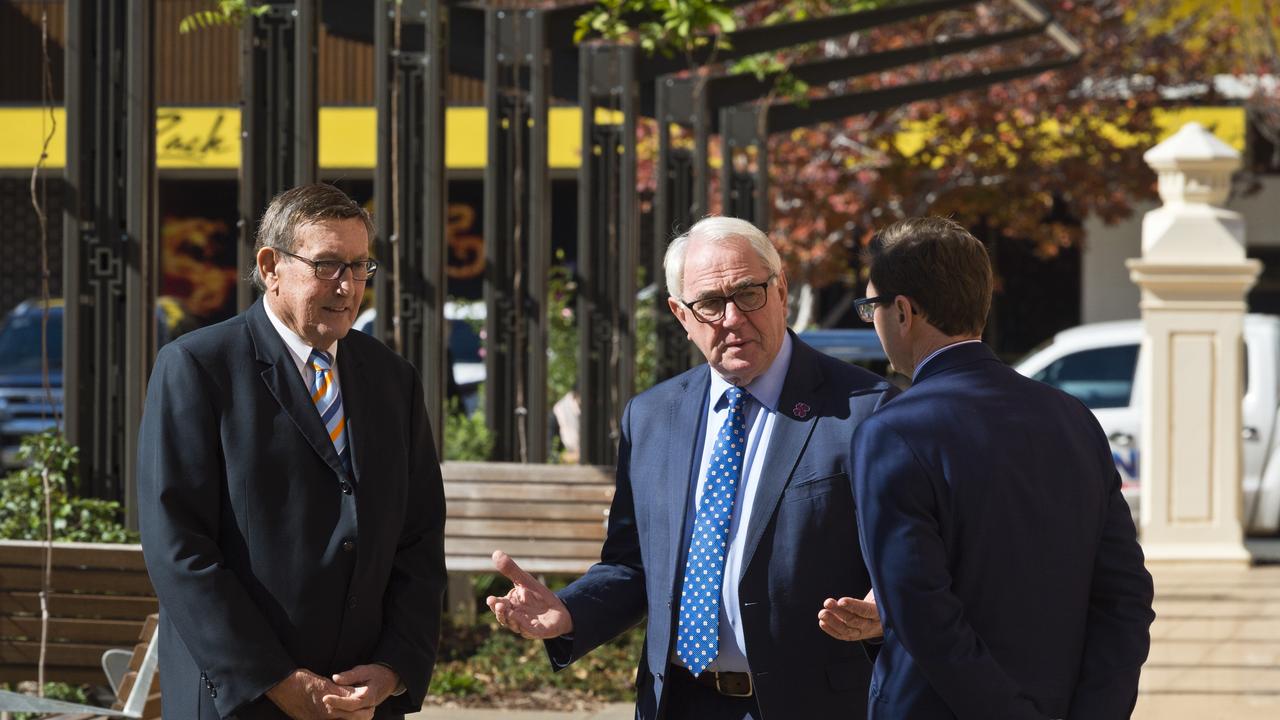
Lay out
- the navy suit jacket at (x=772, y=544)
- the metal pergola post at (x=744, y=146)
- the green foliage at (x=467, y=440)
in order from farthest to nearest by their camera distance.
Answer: the metal pergola post at (x=744, y=146) < the green foliage at (x=467, y=440) < the navy suit jacket at (x=772, y=544)

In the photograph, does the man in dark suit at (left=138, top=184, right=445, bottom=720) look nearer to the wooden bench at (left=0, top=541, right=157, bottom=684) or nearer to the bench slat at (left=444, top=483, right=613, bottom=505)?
the wooden bench at (left=0, top=541, right=157, bottom=684)

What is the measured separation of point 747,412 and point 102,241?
4084mm

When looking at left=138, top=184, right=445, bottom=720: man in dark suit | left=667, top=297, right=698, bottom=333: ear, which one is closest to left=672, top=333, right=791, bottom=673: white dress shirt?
left=667, top=297, right=698, bottom=333: ear

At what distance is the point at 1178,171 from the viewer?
535 inches

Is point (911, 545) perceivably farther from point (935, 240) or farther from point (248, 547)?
point (248, 547)

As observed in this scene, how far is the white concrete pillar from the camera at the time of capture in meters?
13.3

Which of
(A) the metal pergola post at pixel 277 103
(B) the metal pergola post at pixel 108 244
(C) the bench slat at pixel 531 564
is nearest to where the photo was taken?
(B) the metal pergola post at pixel 108 244

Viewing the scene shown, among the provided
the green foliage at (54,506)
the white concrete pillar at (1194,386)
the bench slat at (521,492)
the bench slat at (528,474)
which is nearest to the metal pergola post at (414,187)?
the bench slat at (528,474)

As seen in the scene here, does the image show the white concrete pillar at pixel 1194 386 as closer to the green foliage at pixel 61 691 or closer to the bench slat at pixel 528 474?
the bench slat at pixel 528 474

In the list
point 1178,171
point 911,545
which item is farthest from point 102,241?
point 1178,171

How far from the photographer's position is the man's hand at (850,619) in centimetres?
353

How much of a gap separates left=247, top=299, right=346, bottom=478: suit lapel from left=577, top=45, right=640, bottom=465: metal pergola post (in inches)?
307

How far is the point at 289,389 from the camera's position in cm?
396

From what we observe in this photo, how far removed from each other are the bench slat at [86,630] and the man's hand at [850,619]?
340 centimetres
